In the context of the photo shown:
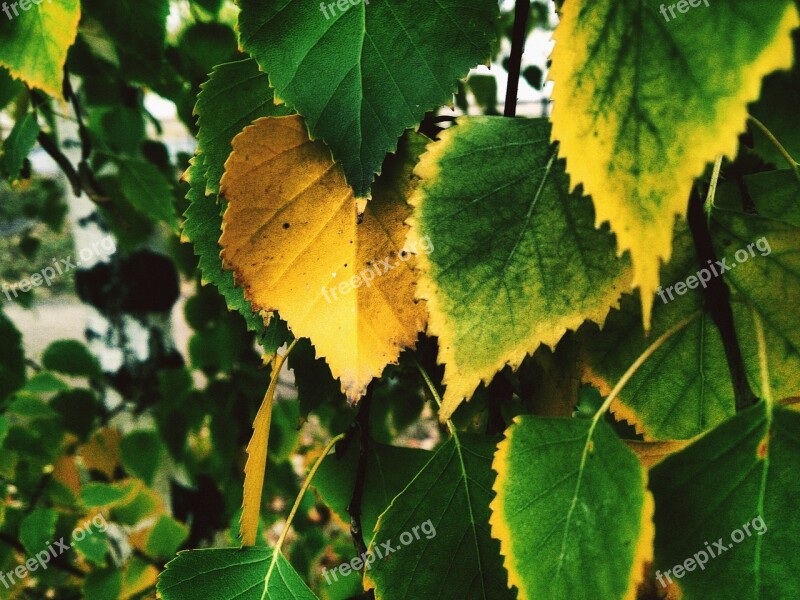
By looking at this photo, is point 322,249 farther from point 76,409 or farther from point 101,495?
point 76,409

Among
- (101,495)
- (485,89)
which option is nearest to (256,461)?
(101,495)

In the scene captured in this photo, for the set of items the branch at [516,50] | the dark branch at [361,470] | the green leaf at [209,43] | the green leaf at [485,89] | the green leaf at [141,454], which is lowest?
the dark branch at [361,470]

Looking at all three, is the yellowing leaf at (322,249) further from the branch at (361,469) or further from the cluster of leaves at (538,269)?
the branch at (361,469)

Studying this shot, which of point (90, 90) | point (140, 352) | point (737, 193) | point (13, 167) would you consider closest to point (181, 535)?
point (140, 352)

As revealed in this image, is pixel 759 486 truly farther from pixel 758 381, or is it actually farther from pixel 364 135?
pixel 364 135

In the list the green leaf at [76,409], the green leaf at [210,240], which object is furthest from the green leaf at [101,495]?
the green leaf at [210,240]

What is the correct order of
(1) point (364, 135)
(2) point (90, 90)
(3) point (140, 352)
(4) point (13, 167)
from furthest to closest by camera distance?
(3) point (140, 352), (2) point (90, 90), (4) point (13, 167), (1) point (364, 135)
